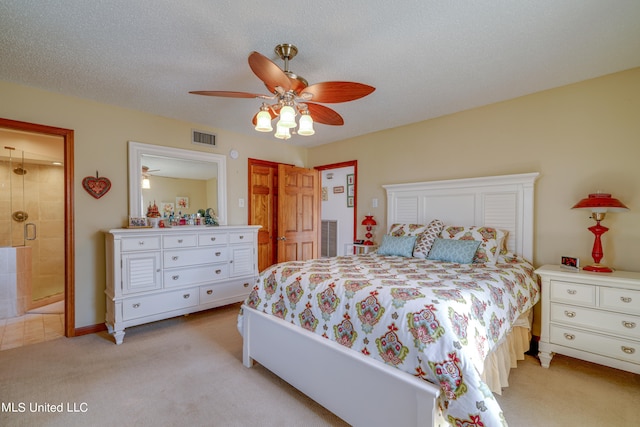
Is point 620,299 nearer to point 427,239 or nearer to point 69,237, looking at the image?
point 427,239

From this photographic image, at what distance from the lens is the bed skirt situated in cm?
185

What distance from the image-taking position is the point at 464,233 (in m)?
2.94

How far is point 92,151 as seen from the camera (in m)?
3.09

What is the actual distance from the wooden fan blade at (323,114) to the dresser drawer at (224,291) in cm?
239

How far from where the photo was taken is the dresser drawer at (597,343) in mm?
2048

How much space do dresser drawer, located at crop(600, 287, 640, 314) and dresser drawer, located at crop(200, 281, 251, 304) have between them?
355cm

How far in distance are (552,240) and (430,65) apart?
2020 mm

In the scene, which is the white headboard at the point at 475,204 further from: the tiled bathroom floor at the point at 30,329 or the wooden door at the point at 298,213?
the tiled bathroom floor at the point at 30,329

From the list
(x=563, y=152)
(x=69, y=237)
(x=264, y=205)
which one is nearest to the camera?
(x=563, y=152)

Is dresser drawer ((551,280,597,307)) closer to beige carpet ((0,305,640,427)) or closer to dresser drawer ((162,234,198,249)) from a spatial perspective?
beige carpet ((0,305,640,427))

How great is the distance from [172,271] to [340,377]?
233 centimetres

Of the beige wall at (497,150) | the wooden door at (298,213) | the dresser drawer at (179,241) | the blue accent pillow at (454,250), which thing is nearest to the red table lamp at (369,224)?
the beige wall at (497,150)

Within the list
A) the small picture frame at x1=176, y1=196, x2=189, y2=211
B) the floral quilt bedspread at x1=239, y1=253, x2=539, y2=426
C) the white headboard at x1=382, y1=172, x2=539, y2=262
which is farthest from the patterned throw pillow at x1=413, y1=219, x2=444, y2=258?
the small picture frame at x1=176, y1=196, x2=189, y2=211

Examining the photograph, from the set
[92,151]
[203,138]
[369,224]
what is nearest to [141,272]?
[92,151]
